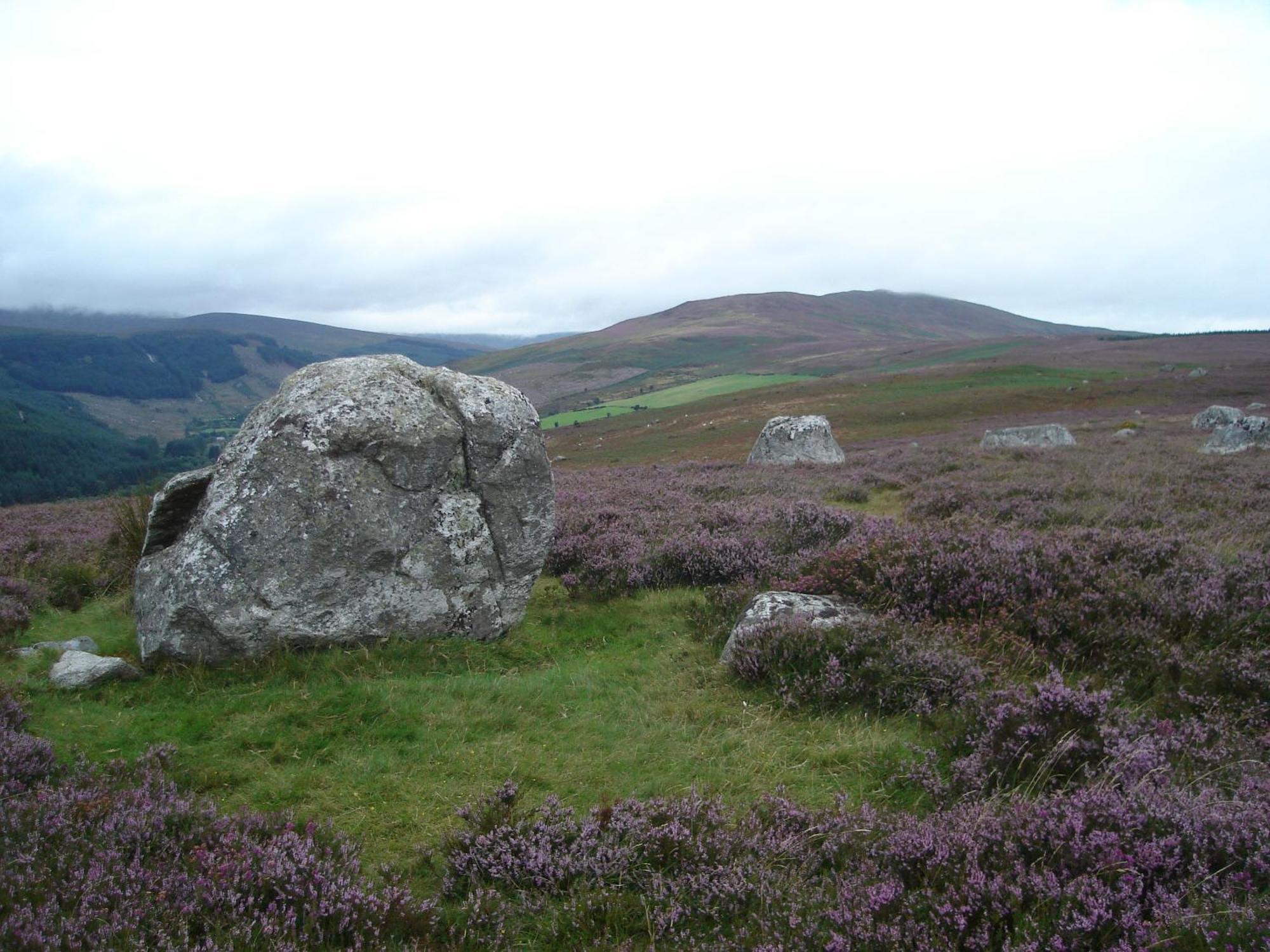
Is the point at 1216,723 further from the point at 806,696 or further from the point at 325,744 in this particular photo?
the point at 325,744

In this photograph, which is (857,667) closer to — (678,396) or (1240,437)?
(1240,437)

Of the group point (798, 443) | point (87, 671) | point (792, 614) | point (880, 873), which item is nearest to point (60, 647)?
point (87, 671)

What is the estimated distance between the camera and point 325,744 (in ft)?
21.3

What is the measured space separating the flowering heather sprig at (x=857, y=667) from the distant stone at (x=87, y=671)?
6.54 m

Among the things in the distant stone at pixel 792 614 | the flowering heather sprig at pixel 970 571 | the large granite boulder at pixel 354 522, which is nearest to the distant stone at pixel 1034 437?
the flowering heather sprig at pixel 970 571

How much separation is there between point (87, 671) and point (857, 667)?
7.97 meters

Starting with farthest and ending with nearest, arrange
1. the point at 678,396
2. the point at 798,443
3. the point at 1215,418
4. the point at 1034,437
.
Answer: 1. the point at 678,396
2. the point at 1215,418
3. the point at 1034,437
4. the point at 798,443

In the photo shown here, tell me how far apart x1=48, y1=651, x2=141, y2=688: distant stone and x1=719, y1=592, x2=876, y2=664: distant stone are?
6457mm

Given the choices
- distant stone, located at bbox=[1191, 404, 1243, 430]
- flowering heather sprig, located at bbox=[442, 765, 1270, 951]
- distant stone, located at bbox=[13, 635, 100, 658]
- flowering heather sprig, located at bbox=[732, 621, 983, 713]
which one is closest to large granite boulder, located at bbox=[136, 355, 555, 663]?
distant stone, located at bbox=[13, 635, 100, 658]

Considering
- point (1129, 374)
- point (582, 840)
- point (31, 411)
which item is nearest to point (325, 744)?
point (582, 840)

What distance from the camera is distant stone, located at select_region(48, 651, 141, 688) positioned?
7.51 meters

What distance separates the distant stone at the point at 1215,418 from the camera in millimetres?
35928

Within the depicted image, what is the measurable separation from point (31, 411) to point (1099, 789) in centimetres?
20773

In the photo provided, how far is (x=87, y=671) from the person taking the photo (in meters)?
7.62
